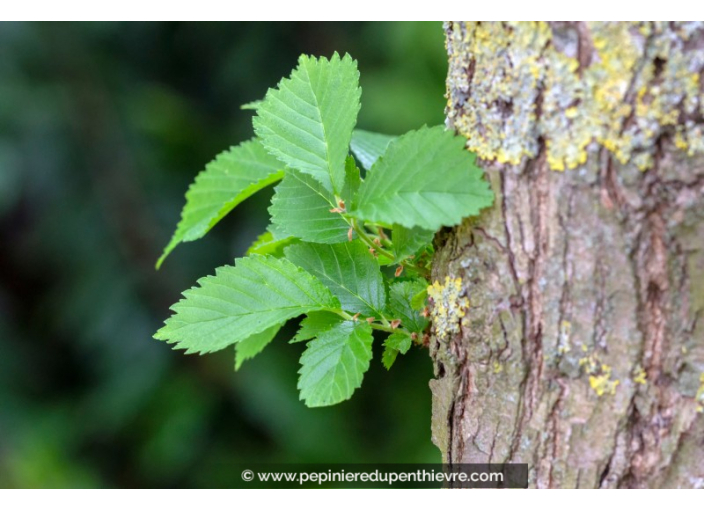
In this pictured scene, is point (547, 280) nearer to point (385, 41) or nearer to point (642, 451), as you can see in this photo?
point (642, 451)

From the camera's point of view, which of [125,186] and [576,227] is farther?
[125,186]

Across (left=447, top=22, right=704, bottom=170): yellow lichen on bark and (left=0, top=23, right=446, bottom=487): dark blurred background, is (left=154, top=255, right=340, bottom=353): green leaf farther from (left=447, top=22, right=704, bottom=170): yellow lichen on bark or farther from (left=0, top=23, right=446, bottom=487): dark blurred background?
(left=0, top=23, right=446, bottom=487): dark blurred background

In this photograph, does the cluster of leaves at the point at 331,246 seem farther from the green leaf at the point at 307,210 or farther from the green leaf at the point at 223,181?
the green leaf at the point at 223,181

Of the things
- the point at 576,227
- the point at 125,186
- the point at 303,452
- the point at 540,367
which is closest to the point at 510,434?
the point at 540,367

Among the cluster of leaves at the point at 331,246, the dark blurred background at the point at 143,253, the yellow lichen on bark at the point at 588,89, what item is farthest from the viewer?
the dark blurred background at the point at 143,253

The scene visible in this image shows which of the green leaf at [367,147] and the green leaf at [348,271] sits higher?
the green leaf at [367,147]

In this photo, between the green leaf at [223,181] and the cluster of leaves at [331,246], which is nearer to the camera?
the cluster of leaves at [331,246]

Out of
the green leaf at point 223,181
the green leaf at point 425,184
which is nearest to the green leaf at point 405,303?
the green leaf at point 425,184

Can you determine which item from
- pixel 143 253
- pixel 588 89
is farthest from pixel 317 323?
pixel 143 253
